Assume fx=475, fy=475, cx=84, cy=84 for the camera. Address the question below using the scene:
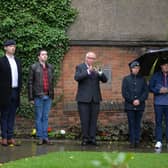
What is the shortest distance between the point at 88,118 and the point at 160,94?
1532 millimetres

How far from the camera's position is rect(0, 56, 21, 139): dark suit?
8.66 meters

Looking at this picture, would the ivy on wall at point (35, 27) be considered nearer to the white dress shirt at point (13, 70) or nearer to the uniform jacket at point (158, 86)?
the white dress shirt at point (13, 70)

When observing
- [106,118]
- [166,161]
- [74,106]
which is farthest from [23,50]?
[166,161]

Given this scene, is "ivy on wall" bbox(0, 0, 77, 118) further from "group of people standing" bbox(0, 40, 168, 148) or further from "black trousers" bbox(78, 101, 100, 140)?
"black trousers" bbox(78, 101, 100, 140)

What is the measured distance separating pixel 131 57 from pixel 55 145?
3328 millimetres

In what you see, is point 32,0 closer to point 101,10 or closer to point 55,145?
point 101,10

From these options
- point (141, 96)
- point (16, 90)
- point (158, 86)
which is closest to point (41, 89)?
point (16, 90)

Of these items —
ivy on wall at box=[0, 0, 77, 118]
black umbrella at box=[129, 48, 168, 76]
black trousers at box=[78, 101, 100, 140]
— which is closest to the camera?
black umbrella at box=[129, 48, 168, 76]

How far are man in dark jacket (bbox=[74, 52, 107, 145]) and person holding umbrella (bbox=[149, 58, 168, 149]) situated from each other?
1.05 meters

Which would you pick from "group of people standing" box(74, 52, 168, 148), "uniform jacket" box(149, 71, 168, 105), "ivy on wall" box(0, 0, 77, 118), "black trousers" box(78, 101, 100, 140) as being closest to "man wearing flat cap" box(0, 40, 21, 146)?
"group of people standing" box(74, 52, 168, 148)

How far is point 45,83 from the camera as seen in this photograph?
30.9ft

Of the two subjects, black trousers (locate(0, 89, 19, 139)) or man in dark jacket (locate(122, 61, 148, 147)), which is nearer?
black trousers (locate(0, 89, 19, 139))

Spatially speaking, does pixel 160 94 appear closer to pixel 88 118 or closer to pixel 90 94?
pixel 90 94

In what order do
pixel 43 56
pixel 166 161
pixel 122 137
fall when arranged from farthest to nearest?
pixel 122 137 < pixel 43 56 < pixel 166 161
